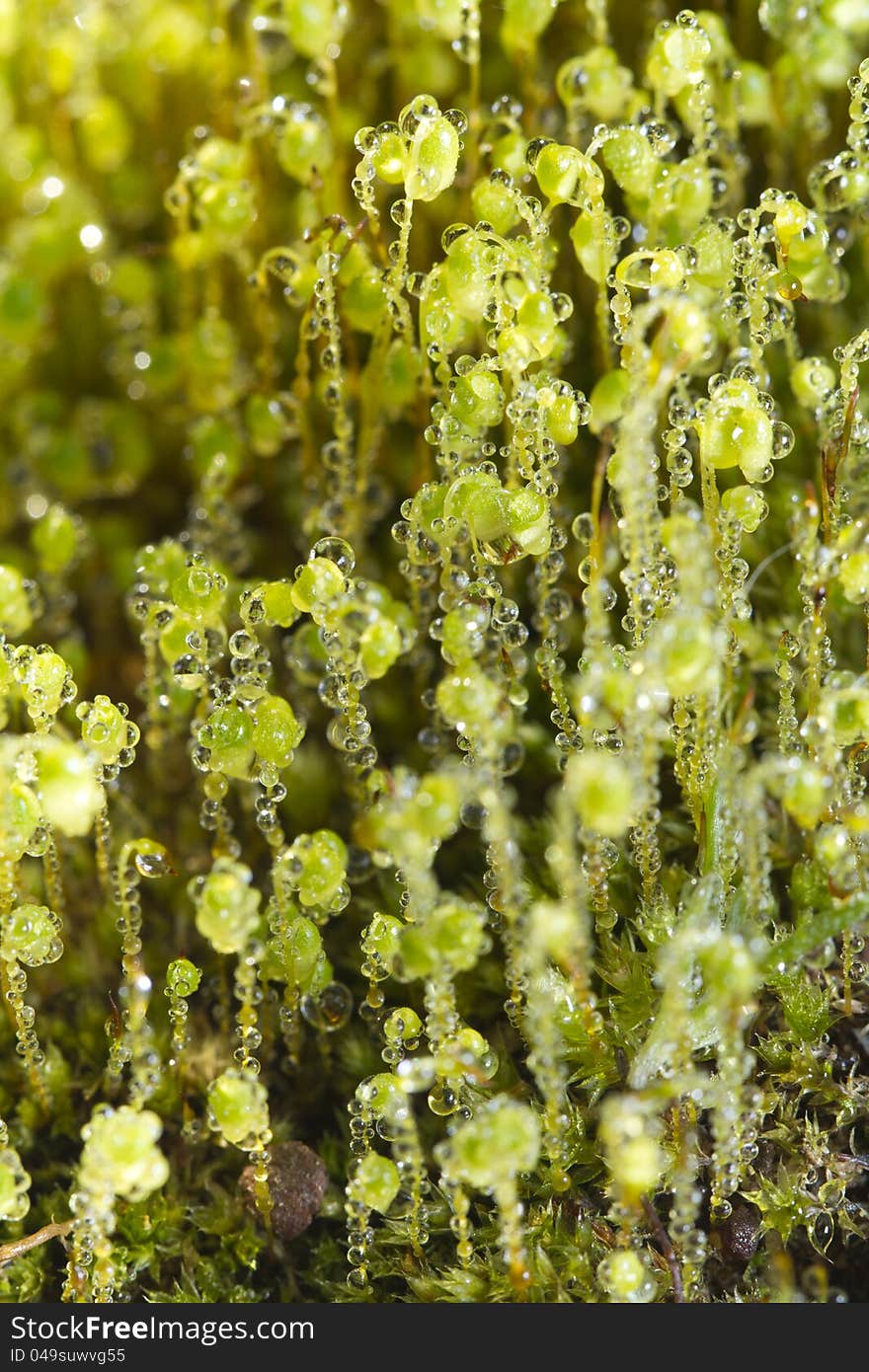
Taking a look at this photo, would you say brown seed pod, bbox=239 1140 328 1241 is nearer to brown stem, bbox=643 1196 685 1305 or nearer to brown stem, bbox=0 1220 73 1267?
brown stem, bbox=0 1220 73 1267

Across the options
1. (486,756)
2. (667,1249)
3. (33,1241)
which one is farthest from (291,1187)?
(486,756)

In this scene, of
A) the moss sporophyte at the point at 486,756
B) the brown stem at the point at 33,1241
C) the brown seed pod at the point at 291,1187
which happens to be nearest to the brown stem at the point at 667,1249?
the moss sporophyte at the point at 486,756

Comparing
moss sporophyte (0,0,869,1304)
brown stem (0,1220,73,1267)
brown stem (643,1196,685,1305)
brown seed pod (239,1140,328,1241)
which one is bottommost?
brown stem (643,1196,685,1305)

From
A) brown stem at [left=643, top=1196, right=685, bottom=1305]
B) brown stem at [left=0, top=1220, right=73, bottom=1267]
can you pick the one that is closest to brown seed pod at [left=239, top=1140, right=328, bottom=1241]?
brown stem at [left=0, top=1220, right=73, bottom=1267]

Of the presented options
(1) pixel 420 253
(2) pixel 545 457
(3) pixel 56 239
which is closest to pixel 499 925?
(2) pixel 545 457

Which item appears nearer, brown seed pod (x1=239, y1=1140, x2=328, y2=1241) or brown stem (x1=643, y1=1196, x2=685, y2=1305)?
brown stem (x1=643, y1=1196, x2=685, y2=1305)

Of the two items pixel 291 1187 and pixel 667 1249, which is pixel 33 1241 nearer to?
pixel 291 1187

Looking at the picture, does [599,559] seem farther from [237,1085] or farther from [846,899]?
[237,1085]

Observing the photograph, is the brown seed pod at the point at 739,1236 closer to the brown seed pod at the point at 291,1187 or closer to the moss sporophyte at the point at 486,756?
the moss sporophyte at the point at 486,756
